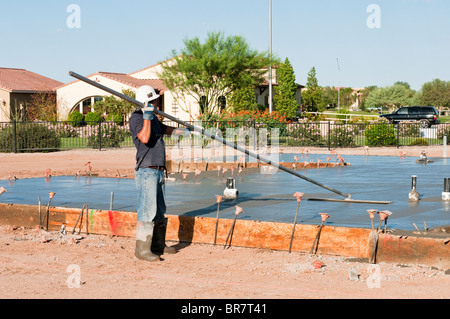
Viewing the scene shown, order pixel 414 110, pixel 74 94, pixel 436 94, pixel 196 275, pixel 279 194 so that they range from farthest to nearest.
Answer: pixel 436 94 < pixel 74 94 < pixel 414 110 < pixel 279 194 < pixel 196 275

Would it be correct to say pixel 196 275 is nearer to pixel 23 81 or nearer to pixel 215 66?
pixel 215 66

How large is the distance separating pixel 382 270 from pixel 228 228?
2.03 metres

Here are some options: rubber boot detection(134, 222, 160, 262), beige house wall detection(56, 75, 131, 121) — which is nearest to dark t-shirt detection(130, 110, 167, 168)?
rubber boot detection(134, 222, 160, 262)

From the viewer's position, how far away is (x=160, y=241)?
734 centimetres

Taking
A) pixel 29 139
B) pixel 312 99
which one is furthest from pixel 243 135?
pixel 312 99

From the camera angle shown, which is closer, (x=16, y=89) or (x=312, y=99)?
(x=16, y=89)

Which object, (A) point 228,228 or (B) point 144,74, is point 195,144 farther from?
(B) point 144,74

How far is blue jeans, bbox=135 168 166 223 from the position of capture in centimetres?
714

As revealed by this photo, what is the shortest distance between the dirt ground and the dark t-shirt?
1078mm

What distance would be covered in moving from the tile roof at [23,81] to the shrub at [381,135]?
3291 cm

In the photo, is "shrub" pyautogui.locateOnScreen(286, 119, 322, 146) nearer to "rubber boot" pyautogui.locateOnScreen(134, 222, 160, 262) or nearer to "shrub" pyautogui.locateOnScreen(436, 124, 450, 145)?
"shrub" pyautogui.locateOnScreen(436, 124, 450, 145)

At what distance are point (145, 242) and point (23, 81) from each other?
178 feet

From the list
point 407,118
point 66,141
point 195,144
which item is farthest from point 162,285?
point 407,118
